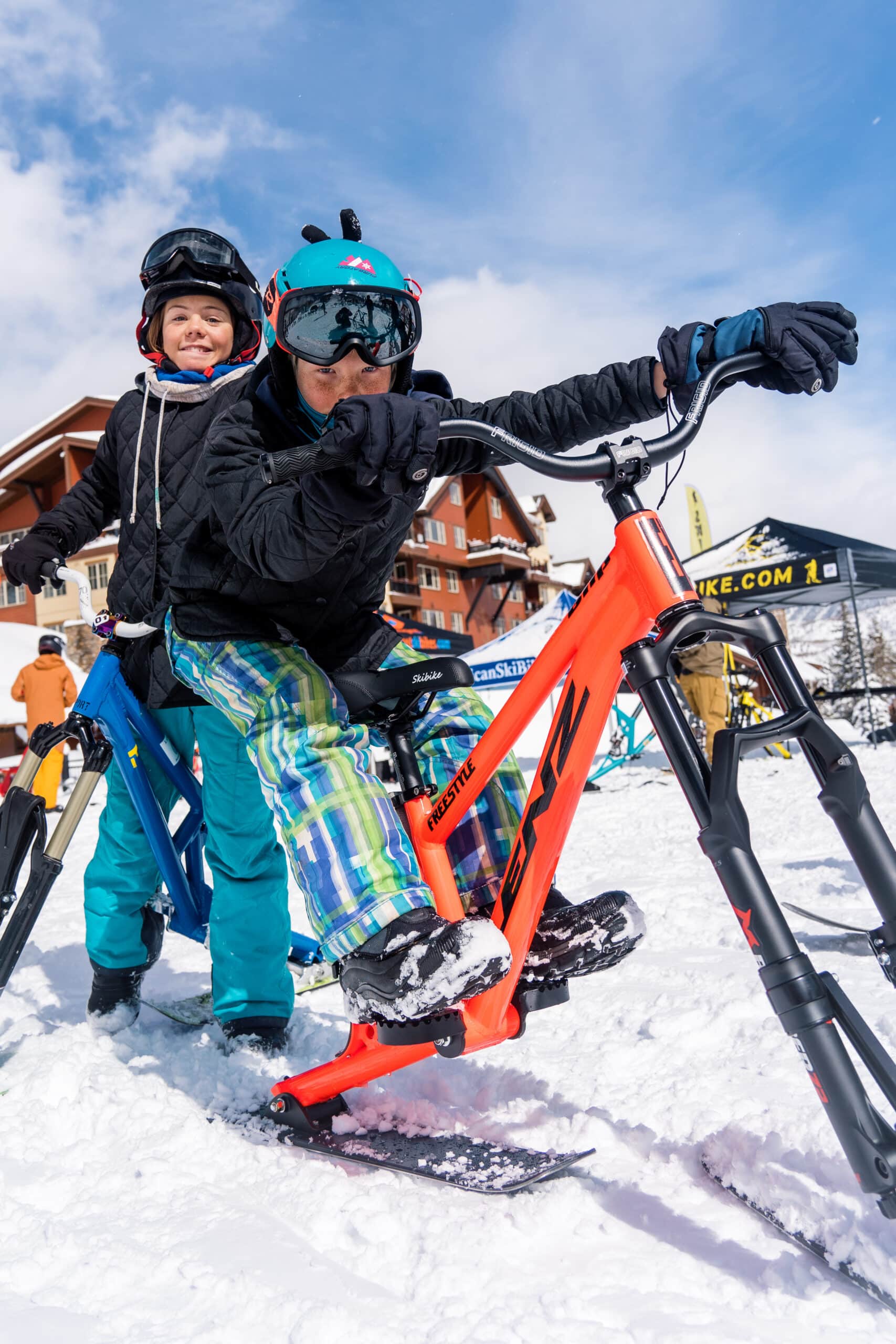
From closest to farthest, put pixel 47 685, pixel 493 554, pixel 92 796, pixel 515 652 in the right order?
pixel 92 796
pixel 47 685
pixel 515 652
pixel 493 554

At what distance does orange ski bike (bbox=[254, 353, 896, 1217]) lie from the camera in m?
1.25

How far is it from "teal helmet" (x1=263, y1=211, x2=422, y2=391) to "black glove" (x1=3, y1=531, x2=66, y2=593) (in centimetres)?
129

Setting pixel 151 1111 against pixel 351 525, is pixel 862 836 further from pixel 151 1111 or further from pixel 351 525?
pixel 151 1111

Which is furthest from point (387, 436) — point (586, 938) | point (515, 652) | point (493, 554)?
point (493, 554)

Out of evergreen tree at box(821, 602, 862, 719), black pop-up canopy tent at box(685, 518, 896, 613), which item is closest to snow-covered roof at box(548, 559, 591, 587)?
evergreen tree at box(821, 602, 862, 719)

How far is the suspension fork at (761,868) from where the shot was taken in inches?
47.3

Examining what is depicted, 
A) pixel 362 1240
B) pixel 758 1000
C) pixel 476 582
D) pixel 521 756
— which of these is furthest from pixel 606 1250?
pixel 476 582

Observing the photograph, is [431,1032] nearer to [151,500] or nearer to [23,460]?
[151,500]

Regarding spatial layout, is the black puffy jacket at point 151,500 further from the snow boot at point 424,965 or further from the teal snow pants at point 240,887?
the snow boot at point 424,965

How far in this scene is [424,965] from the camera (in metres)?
1.66

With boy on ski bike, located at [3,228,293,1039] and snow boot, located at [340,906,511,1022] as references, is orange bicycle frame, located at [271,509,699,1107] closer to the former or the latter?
snow boot, located at [340,906,511,1022]

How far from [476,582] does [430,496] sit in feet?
19.4

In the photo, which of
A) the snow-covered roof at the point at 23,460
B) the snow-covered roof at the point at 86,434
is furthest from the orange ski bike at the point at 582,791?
the snow-covered roof at the point at 23,460

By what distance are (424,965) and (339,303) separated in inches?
55.7
